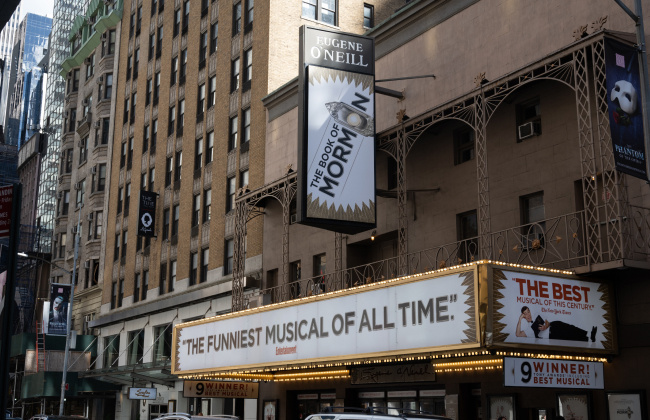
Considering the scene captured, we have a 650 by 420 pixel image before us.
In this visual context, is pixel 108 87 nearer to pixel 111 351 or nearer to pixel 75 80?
pixel 75 80

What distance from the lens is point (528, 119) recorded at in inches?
927

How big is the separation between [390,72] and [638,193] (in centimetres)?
1189

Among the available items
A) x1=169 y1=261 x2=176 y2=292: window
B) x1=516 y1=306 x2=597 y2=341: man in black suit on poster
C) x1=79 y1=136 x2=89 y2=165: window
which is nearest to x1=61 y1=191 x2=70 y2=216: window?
x1=79 y1=136 x2=89 y2=165: window

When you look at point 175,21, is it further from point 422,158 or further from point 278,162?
point 422,158

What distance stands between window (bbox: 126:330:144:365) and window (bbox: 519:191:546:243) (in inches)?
1162

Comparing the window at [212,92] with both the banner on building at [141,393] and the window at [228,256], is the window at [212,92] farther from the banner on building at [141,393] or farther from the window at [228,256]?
the banner on building at [141,393]

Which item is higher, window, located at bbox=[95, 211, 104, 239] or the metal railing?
window, located at bbox=[95, 211, 104, 239]

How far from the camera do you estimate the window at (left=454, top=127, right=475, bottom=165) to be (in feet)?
83.7

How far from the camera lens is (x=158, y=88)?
51781mm

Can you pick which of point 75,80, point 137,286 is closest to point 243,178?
point 137,286

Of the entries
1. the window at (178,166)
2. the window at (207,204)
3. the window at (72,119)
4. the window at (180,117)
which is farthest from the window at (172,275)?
the window at (72,119)

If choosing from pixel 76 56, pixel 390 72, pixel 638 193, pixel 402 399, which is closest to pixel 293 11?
pixel 390 72

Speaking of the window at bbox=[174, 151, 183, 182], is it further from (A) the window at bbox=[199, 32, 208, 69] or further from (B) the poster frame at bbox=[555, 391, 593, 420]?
(B) the poster frame at bbox=[555, 391, 593, 420]

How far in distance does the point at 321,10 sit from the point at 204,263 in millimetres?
14371
